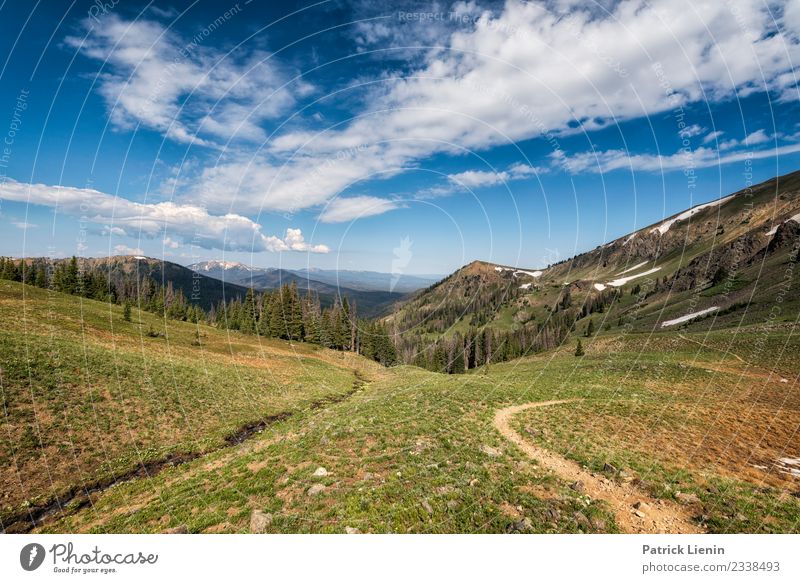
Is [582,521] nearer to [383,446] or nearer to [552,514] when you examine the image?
[552,514]

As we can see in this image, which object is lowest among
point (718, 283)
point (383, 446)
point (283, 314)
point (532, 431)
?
point (283, 314)

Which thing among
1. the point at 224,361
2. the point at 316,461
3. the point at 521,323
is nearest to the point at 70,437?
the point at 316,461

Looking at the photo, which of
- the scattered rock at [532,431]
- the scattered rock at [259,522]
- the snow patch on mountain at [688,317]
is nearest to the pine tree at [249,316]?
the scattered rock at [532,431]

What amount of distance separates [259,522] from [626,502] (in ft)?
36.7

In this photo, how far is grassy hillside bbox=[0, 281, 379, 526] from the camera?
1461 cm

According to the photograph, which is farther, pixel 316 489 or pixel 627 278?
pixel 627 278

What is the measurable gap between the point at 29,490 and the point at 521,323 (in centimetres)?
20157

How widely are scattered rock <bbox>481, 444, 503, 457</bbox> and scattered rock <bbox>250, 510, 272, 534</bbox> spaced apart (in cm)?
858

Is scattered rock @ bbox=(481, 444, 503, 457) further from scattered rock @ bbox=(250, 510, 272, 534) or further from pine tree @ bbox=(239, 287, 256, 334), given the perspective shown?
pine tree @ bbox=(239, 287, 256, 334)

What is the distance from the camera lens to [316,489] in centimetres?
1065

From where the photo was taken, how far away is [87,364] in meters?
25.0

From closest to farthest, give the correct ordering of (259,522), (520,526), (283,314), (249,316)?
1. (520,526)
2. (259,522)
3. (283,314)
4. (249,316)

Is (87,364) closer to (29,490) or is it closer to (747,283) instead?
(29,490)

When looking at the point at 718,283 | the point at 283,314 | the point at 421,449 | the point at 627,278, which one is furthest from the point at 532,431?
the point at 627,278
